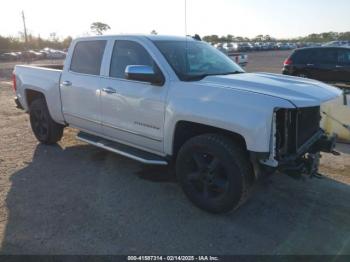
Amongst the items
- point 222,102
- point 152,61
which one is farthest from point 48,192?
point 222,102

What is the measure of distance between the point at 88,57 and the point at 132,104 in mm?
1373

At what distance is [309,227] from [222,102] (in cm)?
154

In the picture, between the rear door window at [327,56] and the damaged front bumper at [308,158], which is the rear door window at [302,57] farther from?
the damaged front bumper at [308,158]

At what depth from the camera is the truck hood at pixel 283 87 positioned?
3573 millimetres

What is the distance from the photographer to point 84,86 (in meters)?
5.40

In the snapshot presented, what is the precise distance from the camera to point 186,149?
4133mm

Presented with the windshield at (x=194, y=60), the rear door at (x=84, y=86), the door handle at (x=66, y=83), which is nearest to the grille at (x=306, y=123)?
the windshield at (x=194, y=60)

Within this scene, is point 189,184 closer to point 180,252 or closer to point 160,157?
point 160,157

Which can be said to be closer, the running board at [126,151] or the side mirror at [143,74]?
the side mirror at [143,74]

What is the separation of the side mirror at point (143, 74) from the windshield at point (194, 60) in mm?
241

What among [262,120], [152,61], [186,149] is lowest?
[186,149]

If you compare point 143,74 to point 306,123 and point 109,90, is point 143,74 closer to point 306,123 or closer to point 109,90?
point 109,90

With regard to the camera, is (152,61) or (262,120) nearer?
(262,120)

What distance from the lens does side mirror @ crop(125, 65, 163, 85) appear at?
424 cm
